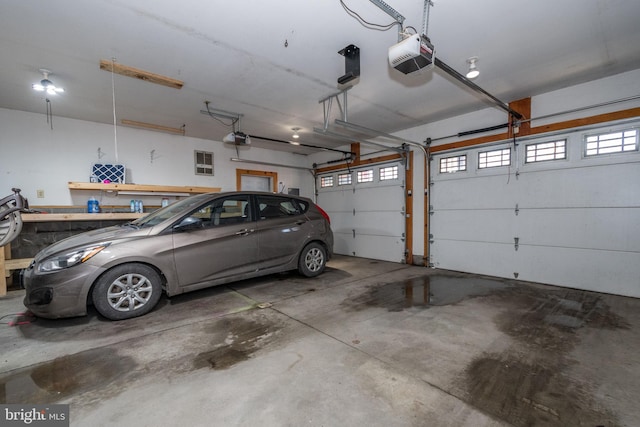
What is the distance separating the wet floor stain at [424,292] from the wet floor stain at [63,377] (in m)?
2.20

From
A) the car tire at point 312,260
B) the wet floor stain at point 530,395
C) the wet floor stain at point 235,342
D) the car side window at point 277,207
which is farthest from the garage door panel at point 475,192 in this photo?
the wet floor stain at point 235,342

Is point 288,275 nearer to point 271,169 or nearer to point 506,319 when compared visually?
point 506,319

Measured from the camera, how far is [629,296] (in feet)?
11.2

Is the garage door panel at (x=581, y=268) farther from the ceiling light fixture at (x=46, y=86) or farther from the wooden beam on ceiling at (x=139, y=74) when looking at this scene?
the ceiling light fixture at (x=46, y=86)

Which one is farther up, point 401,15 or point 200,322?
point 401,15

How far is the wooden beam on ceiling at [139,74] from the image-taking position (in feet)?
10.1

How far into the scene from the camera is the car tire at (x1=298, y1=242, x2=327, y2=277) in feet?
13.9

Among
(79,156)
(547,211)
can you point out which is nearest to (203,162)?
(79,156)

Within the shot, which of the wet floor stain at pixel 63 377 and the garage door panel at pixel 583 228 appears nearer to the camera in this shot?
the wet floor stain at pixel 63 377

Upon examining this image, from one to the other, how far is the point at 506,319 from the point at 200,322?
3172mm

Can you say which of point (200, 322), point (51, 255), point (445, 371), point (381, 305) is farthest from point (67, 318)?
point (445, 371)

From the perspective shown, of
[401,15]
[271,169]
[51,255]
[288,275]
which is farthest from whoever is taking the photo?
[271,169]

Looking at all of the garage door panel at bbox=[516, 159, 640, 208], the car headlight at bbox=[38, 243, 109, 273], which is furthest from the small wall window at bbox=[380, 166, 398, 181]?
the car headlight at bbox=[38, 243, 109, 273]

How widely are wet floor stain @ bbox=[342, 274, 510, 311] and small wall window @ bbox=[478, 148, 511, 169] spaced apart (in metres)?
1.97
